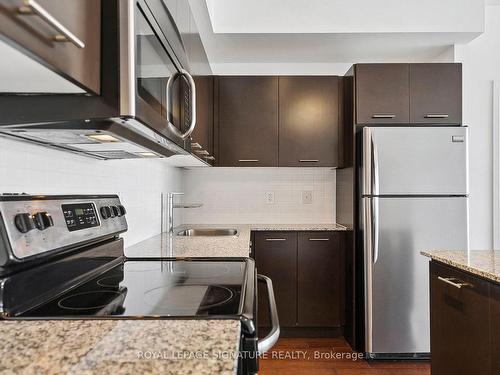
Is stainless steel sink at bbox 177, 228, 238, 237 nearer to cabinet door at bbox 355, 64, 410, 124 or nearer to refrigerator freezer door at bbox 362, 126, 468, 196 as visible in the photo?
refrigerator freezer door at bbox 362, 126, 468, 196

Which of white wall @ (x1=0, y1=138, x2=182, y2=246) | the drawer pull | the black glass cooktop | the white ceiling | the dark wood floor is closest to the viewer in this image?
the black glass cooktop

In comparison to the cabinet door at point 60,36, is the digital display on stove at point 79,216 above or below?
below

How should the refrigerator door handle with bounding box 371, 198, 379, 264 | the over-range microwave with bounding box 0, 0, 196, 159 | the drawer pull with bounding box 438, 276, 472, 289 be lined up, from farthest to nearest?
the refrigerator door handle with bounding box 371, 198, 379, 264 → the drawer pull with bounding box 438, 276, 472, 289 → the over-range microwave with bounding box 0, 0, 196, 159

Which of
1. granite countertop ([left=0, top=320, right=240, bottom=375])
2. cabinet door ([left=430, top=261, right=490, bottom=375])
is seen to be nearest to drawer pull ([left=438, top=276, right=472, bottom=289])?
cabinet door ([left=430, top=261, right=490, bottom=375])

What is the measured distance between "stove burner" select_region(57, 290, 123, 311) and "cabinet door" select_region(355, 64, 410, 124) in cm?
229

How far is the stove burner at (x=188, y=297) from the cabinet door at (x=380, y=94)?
2.11 meters

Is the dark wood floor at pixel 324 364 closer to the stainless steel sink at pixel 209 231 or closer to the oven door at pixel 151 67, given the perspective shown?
the stainless steel sink at pixel 209 231

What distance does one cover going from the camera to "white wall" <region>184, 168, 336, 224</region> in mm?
3461

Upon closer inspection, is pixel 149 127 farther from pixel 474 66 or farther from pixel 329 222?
pixel 474 66

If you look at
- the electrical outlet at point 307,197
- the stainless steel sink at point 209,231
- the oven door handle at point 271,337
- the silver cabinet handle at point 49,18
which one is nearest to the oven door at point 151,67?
the silver cabinet handle at point 49,18

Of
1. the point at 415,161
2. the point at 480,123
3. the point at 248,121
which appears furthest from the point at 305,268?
the point at 480,123

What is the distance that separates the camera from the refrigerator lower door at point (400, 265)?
270 cm

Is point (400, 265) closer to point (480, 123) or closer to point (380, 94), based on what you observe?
point (380, 94)

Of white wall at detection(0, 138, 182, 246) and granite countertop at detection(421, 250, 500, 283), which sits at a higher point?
white wall at detection(0, 138, 182, 246)
